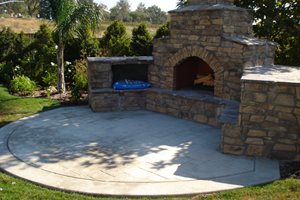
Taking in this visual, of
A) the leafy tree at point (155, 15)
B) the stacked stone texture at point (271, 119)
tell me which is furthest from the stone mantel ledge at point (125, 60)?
the leafy tree at point (155, 15)

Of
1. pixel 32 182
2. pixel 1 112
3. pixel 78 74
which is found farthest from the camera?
pixel 78 74

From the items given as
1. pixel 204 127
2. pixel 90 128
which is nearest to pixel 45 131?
pixel 90 128

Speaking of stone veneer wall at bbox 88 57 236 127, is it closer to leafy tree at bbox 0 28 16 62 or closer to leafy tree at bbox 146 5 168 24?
leafy tree at bbox 0 28 16 62

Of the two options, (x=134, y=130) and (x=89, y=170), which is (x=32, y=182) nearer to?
(x=89, y=170)

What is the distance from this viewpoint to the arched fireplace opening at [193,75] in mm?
10094

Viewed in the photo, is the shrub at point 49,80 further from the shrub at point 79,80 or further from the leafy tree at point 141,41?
the leafy tree at point 141,41

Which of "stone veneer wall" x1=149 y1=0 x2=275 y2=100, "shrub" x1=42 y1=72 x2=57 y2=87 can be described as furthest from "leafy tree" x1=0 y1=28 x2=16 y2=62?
"stone veneer wall" x1=149 y1=0 x2=275 y2=100

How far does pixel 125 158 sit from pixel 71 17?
6472 millimetres

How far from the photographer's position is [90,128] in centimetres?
859

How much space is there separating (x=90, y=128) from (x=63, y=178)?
110 inches

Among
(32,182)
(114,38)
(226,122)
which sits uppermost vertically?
(114,38)

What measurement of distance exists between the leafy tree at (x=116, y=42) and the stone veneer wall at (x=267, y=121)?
8.80 meters

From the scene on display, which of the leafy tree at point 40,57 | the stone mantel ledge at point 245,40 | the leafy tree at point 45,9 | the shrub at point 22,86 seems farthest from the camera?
the leafy tree at point 40,57

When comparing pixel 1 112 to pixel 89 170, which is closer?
pixel 89 170
